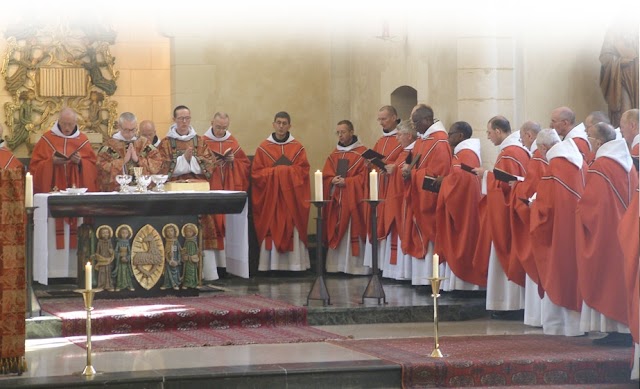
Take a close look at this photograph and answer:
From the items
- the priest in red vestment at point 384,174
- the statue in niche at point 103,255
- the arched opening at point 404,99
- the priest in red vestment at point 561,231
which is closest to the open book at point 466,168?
the priest in red vestment at point 561,231

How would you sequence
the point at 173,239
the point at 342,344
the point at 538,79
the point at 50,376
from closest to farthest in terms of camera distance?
the point at 50,376 < the point at 342,344 < the point at 173,239 < the point at 538,79

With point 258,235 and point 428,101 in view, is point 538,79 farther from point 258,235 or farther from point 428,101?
point 258,235

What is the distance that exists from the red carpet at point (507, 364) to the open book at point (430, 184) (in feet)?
8.51

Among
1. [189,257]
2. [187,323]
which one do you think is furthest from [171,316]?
[189,257]

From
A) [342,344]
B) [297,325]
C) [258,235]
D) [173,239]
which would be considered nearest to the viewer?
[342,344]

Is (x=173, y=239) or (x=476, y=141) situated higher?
(x=476, y=141)

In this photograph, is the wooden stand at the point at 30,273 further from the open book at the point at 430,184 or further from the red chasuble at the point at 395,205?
the red chasuble at the point at 395,205

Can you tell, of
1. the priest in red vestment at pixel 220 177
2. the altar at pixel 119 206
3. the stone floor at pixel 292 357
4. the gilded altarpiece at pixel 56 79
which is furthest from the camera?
the gilded altarpiece at pixel 56 79

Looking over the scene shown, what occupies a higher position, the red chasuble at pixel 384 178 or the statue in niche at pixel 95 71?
the statue in niche at pixel 95 71

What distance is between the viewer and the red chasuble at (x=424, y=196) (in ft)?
37.5

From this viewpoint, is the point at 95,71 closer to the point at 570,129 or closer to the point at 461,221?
the point at 461,221

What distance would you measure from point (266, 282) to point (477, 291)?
94.4 inches

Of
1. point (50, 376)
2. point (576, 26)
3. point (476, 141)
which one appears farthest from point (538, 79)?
point (50, 376)

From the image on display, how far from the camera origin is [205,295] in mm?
11094
